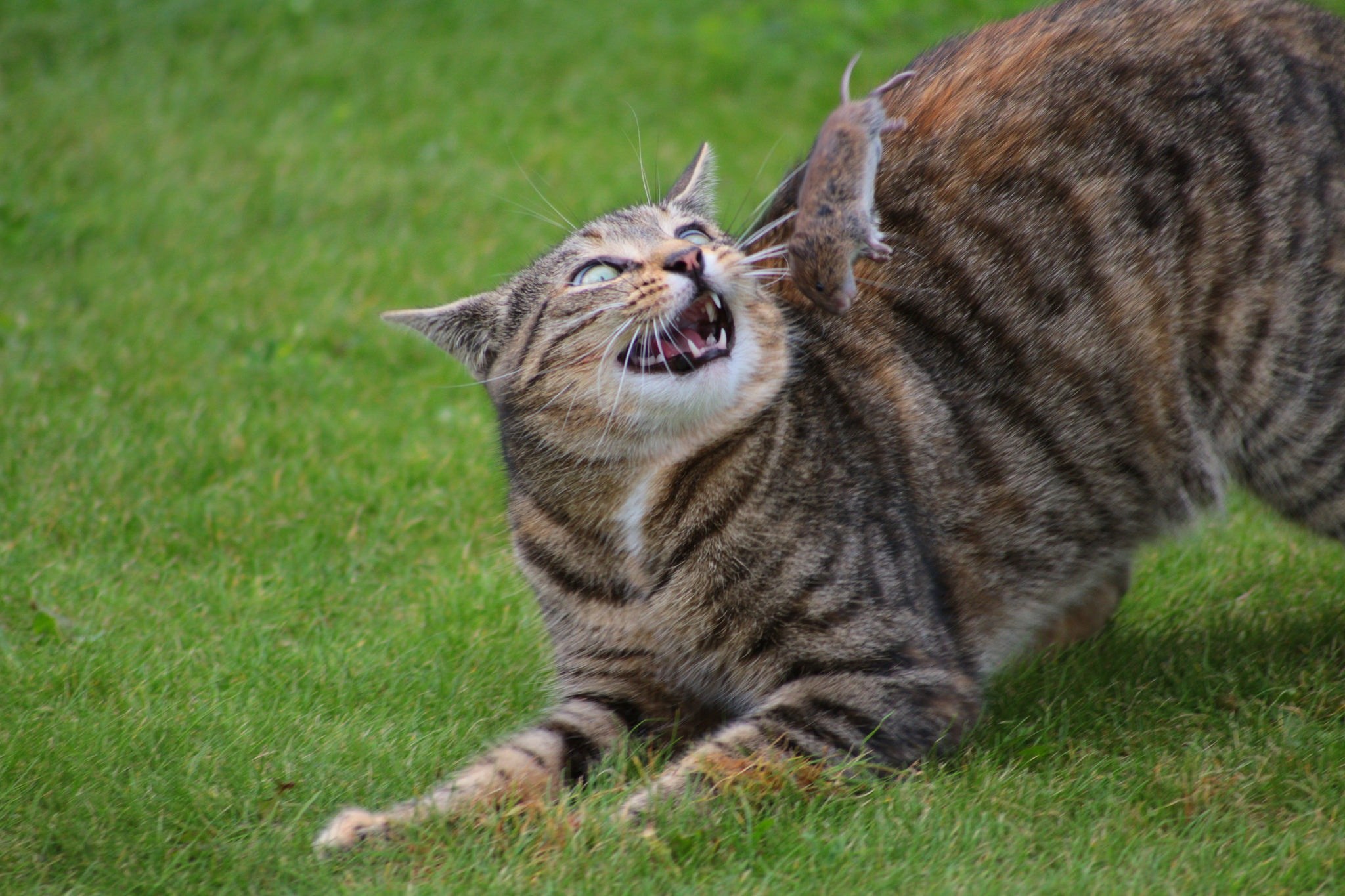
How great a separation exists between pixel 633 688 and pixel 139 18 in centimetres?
705

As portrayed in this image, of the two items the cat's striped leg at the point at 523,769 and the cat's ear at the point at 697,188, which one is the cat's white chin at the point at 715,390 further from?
the cat's striped leg at the point at 523,769

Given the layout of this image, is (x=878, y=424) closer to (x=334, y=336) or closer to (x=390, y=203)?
(x=334, y=336)

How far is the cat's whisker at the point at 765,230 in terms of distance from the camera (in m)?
3.68

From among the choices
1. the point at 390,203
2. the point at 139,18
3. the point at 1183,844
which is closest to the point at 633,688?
the point at 1183,844

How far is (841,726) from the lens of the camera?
3328 millimetres

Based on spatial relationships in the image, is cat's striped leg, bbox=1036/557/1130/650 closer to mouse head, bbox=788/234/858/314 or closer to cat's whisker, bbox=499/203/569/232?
mouse head, bbox=788/234/858/314

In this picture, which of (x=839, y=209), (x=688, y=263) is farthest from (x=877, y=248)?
(x=688, y=263)

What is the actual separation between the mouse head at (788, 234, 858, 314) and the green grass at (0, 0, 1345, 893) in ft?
3.98

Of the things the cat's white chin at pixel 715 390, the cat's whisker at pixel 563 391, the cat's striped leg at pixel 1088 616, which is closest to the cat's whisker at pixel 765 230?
the cat's white chin at pixel 715 390

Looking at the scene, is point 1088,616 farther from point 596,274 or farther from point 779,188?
point 596,274

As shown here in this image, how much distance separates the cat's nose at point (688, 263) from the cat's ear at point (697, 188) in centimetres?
65

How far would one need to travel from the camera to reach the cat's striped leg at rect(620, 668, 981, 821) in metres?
3.24

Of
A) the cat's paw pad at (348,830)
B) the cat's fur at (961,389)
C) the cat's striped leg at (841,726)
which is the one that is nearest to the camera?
the cat's paw pad at (348,830)

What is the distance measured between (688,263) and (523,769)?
1334mm
